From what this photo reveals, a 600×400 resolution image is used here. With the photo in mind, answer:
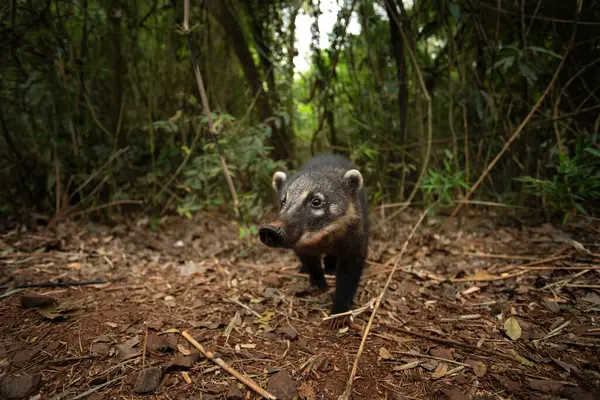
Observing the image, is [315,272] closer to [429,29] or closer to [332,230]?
[332,230]

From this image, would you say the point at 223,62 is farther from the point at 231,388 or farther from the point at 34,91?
the point at 231,388

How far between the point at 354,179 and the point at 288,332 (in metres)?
1.57

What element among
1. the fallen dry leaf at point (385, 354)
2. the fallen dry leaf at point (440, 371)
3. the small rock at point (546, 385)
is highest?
→ the fallen dry leaf at point (385, 354)

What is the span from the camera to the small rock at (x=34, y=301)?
2.79m

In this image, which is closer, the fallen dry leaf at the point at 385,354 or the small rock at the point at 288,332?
the fallen dry leaf at the point at 385,354

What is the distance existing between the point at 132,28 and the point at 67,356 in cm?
503

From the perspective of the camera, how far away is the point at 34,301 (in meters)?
2.79

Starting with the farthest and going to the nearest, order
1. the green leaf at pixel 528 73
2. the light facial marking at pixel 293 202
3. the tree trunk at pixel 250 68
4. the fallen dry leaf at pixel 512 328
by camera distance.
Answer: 1. the tree trunk at pixel 250 68
2. the green leaf at pixel 528 73
3. the light facial marking at pixel 293 202
4. the fallen dry leaf at pixel 512 328

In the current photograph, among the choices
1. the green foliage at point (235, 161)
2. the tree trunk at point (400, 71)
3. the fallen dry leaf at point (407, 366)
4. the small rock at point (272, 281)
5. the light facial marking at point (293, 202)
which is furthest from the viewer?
the tree trunk at point (400, 71)

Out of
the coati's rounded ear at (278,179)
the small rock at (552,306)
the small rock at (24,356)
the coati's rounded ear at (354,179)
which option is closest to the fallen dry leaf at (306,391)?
the small rock at (24,356)

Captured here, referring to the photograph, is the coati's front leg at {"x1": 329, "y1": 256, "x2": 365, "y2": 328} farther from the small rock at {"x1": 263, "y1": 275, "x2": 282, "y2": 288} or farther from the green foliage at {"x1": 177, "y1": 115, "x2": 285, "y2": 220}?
the green foliage at {"x1": 177, "y1": 115, "x2": 285, "y2": 220}

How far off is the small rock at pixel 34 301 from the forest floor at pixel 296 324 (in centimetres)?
1

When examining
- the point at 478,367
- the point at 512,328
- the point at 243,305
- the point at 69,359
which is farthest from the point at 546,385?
the point at 69,359

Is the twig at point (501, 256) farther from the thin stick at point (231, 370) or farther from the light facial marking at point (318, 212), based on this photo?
the thin stick at point (231, 370)
